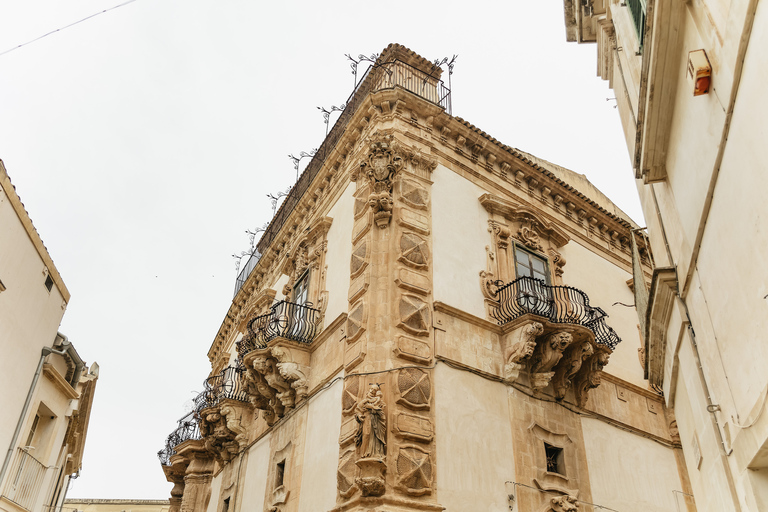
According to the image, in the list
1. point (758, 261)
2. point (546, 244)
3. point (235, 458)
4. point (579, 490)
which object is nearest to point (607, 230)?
point (546, 244)

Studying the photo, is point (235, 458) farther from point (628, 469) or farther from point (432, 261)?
point (628, 469)

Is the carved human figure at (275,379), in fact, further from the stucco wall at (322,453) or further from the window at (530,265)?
the window at (530,265)

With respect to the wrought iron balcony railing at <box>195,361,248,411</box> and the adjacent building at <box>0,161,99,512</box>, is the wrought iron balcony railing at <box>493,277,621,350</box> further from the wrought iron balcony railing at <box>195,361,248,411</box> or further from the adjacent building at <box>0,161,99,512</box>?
the adjacent building at <box>0,161,99,512</box>

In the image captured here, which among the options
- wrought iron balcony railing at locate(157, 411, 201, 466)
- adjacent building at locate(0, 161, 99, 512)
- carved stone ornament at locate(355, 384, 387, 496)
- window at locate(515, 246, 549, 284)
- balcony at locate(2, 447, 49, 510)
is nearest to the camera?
carved stone ornament at locate(355, 384, 387, 496)

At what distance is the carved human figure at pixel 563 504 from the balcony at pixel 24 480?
360 inches

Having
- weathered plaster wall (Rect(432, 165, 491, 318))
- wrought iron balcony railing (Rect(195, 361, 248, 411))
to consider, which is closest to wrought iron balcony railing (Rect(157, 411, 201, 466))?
wrought iron balcony railing (Rect(195, 361, 248, 411))

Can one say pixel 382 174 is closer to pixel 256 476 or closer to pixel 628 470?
pixel 256 476

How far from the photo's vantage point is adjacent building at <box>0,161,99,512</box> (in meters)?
10.8

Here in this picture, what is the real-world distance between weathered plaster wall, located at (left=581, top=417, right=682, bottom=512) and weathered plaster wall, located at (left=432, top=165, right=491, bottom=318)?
10.9 ft

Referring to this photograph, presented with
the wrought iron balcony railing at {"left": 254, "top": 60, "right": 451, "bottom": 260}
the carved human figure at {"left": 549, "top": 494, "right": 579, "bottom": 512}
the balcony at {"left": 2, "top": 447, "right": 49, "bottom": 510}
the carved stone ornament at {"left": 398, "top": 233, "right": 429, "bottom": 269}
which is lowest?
the carved human figure at {"left": 549, "top": 494, "right": 579, "bottom": 512}

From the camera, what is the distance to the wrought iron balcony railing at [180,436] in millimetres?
19880

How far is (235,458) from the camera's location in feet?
50.9

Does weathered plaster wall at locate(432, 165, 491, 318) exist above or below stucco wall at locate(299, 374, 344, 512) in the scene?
above

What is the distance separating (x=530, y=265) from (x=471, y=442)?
16.2ft
